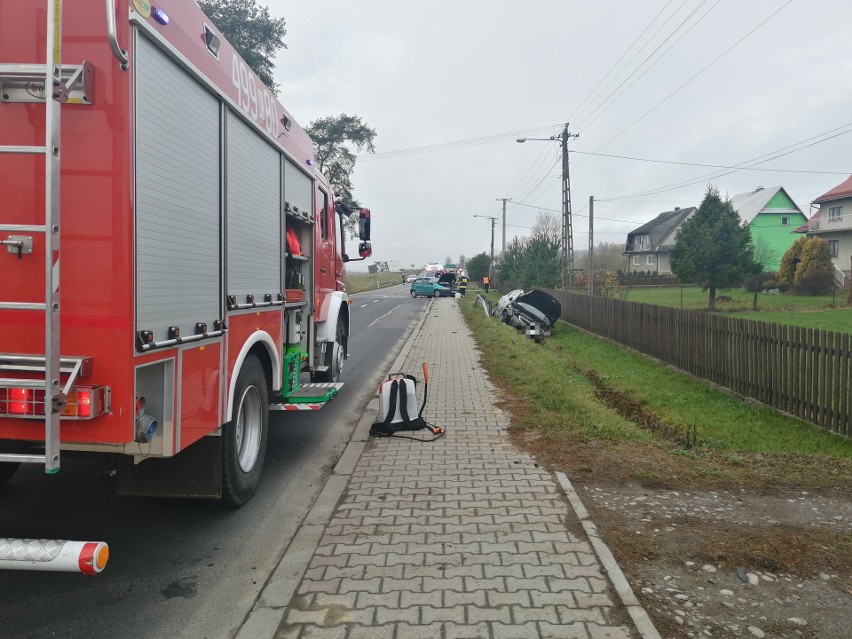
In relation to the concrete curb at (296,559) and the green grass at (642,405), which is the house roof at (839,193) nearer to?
the green grass at (642,405)

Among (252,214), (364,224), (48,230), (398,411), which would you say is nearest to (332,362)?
(398,411)

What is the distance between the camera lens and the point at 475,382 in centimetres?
1027

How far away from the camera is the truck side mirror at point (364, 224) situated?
9070 mm

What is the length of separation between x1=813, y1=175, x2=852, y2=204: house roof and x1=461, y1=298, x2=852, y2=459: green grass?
36.5 m

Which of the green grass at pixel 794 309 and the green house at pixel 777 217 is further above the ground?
the green house at pixel 777 217

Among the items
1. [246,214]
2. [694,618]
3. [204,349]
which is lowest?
[694,618]

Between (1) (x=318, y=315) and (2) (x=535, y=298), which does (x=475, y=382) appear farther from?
(2) (x=535, y=298)

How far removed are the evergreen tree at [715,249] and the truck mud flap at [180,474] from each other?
30.4 metres

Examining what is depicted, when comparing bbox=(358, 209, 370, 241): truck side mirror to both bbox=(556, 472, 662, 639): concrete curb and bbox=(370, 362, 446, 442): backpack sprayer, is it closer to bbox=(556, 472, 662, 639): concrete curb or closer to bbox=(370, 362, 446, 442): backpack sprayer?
bbox=(370, 362, 446, 442): backpack sprayer

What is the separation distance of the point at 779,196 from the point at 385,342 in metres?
57.8

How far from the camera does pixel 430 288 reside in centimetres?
4703

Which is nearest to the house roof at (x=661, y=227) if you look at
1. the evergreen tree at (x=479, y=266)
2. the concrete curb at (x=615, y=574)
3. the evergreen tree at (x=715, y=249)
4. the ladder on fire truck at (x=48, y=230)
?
the evergreen tree at (x=479, y=266)

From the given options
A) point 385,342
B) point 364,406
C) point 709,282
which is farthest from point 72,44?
point 709,282

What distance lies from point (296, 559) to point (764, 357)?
7.81 meters
